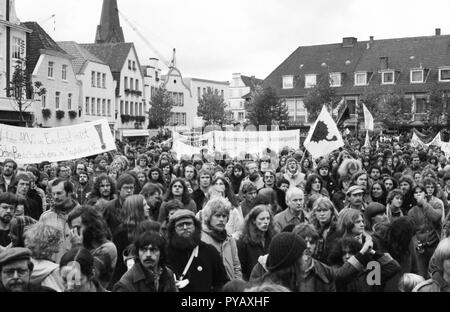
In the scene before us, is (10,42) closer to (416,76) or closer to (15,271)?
(416,76)

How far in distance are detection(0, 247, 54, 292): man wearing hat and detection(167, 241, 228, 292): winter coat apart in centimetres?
123

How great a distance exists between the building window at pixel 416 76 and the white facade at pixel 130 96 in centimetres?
2567

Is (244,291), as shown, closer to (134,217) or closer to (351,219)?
(351,219)

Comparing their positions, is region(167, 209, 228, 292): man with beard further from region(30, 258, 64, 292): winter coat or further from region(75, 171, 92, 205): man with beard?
region(75, 171, 92, 205): man with beard

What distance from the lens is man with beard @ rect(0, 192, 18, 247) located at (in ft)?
22.5

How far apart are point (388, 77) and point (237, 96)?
38.4 metres

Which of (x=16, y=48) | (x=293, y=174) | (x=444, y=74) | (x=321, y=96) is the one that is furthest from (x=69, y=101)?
(x=293, y=174)

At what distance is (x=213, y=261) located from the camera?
17.9ft

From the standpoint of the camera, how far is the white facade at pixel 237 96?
98.5m

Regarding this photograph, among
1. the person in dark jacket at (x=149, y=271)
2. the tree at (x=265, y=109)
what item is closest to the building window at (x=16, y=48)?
the tree at (x=265, y=109)

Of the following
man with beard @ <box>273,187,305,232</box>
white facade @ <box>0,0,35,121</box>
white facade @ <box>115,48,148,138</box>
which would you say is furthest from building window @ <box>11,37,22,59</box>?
man with beard @ <box>273,187,305,232</box>

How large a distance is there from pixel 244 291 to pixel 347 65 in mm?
64384
